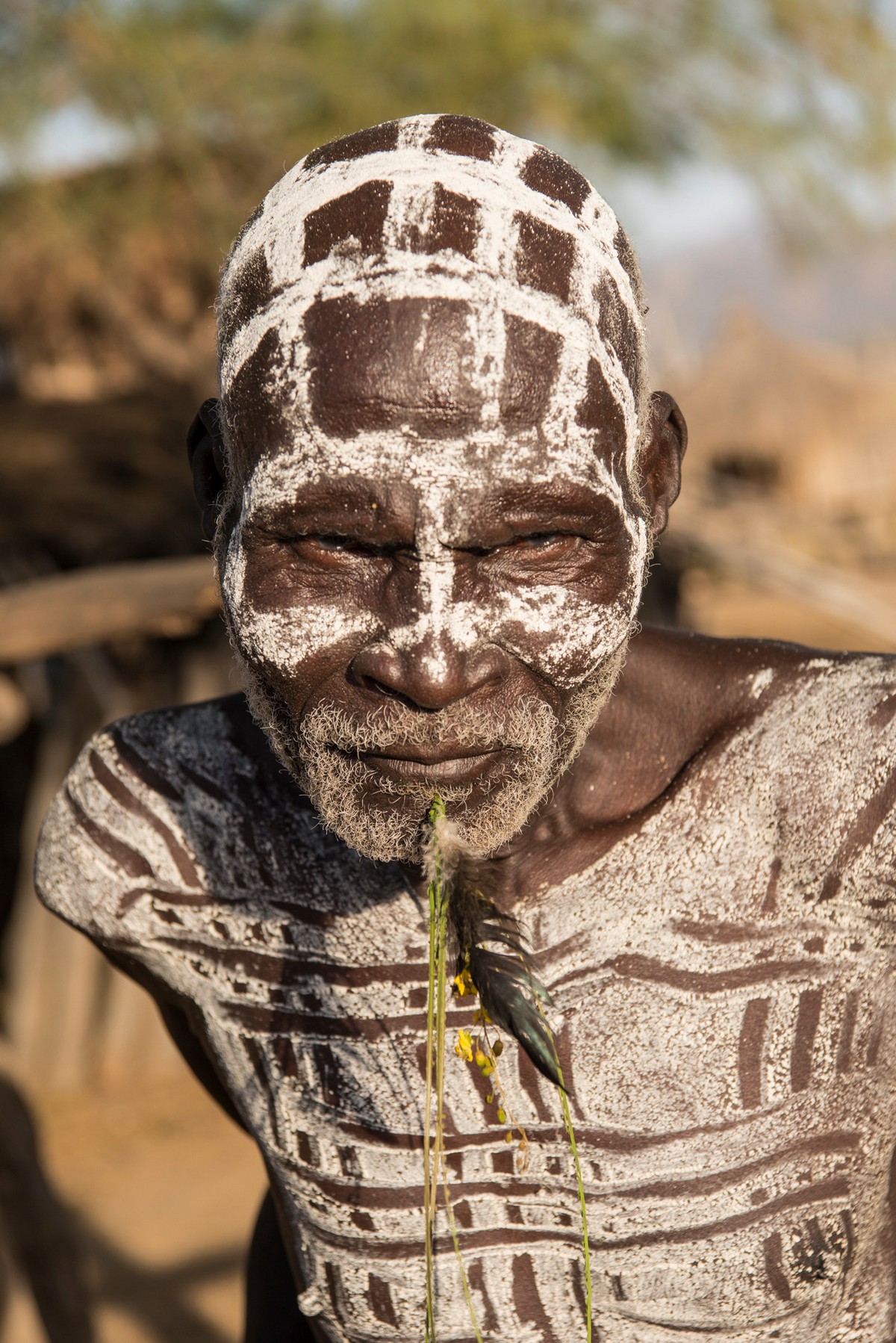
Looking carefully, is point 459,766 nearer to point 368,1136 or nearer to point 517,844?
point 517,844

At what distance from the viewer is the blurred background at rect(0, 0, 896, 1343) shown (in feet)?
16.7

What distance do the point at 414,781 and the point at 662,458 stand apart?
1.80 ft

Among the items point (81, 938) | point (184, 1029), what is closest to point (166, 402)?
point (81, 938)

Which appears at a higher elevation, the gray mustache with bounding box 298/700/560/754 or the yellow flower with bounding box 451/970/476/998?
the gray mustache with bounding box 298/700/560/754

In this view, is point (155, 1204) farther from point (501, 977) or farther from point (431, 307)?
point (431, 307)

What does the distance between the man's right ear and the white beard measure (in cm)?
28

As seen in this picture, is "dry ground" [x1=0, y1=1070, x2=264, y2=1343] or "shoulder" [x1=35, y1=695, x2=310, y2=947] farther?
"dry ground" [x1=0, y1=1070, x2=264, y2=1343]

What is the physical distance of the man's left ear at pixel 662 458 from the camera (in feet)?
5.57

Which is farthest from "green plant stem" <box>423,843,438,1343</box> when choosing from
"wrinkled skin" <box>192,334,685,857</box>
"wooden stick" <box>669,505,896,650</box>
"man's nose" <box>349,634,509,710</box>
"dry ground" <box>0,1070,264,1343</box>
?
"wooden stick" <box>669,505,896,650</box>

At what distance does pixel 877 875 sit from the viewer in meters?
1.63

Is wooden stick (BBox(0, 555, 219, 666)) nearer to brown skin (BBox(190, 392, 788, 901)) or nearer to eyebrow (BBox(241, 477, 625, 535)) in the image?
brown skin (BBox(190, 392, 788, 901))

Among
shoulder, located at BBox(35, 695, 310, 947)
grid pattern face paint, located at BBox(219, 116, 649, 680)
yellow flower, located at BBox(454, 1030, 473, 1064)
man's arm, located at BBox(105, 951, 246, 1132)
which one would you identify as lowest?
yellow flower, located at BBox(454, 1030, 473, 1064)

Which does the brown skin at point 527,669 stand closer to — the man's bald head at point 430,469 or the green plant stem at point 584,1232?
the man's bald head at point 430,469

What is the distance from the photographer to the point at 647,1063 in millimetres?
1675
